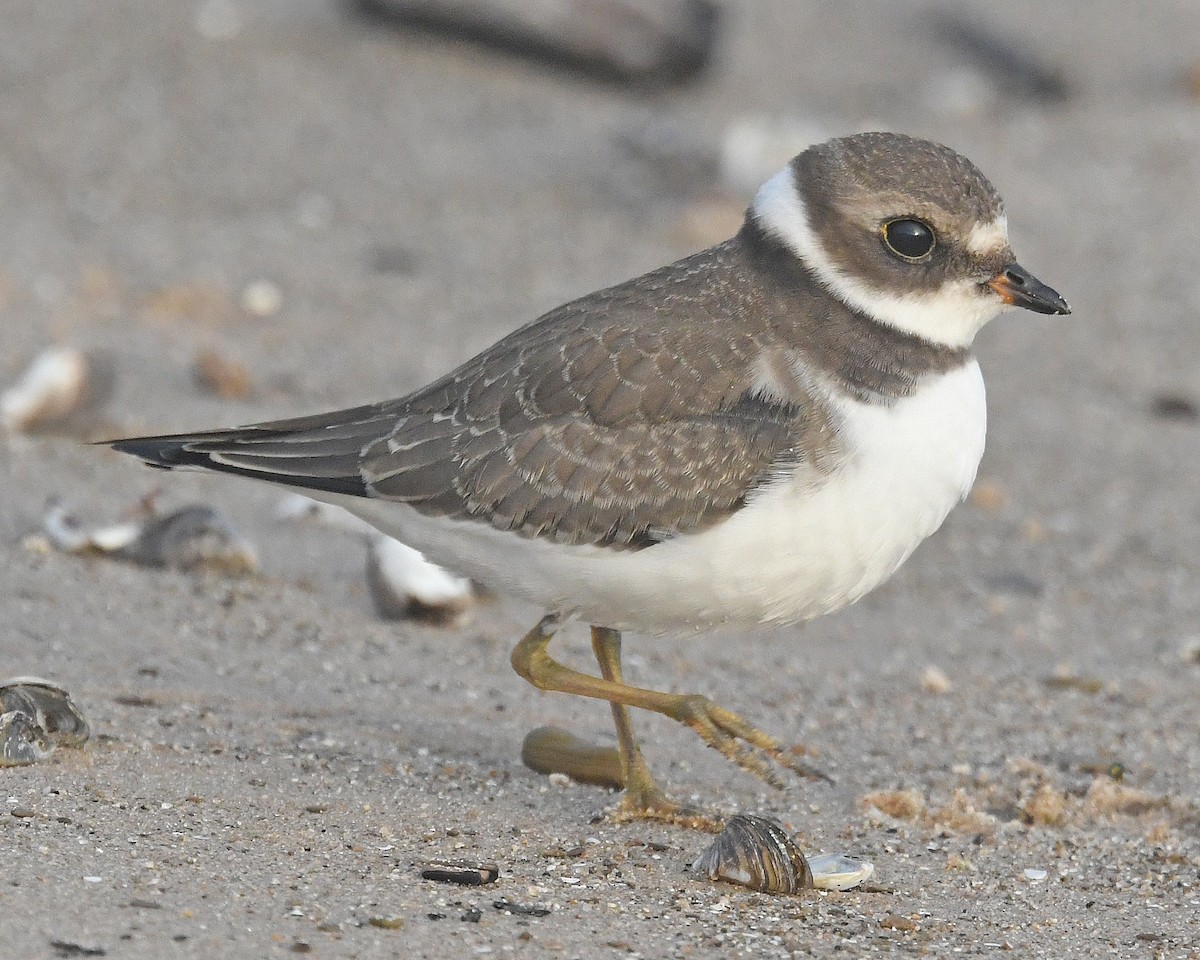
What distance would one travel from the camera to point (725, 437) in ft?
13.3

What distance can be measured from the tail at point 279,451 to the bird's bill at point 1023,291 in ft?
5.27

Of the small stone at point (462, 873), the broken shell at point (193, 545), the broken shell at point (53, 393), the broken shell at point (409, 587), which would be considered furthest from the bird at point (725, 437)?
the broken shell at point (53, 393)

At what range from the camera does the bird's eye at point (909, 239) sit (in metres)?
4.26

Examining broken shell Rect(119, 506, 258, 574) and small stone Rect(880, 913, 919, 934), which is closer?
small stone Rect(880, 913, 919, 934)

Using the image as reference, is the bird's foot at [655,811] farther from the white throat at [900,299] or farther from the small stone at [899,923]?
the white throat at [900,299]

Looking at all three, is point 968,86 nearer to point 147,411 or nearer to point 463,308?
point 463,308

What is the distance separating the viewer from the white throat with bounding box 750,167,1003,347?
422cm

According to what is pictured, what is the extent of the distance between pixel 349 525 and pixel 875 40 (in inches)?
274

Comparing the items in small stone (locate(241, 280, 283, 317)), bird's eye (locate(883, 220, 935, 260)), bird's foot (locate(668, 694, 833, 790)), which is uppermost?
bird's eye (locate(883, 220, 935, 260))

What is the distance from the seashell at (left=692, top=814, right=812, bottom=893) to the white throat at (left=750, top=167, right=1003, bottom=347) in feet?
4.21

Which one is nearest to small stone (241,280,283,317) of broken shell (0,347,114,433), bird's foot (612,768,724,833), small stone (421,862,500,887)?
broken shell (0,347,114,433)

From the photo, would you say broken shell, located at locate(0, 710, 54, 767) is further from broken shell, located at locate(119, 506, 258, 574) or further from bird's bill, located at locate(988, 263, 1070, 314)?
bird's bill, located at locate(988, 263, 1070, 314)

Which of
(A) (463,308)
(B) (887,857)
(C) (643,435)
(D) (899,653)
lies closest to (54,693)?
(C) (643,435)

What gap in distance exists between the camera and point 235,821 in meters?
3.84
